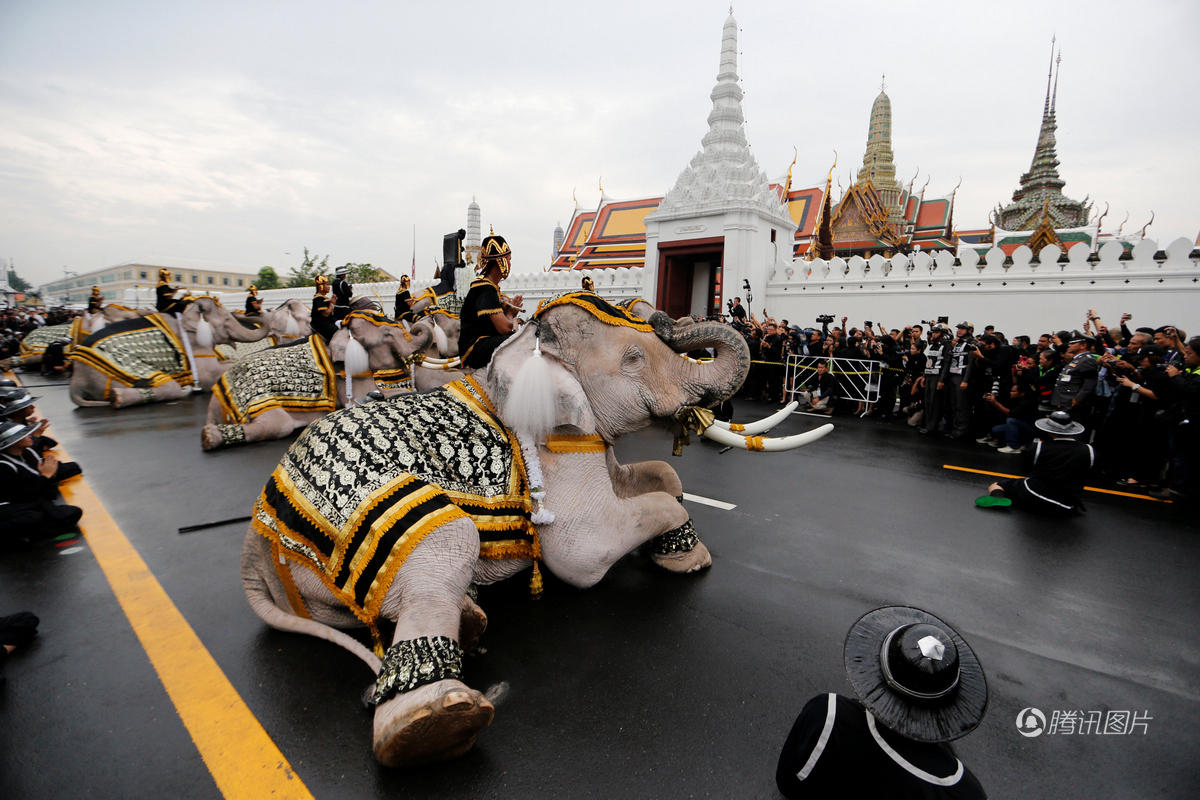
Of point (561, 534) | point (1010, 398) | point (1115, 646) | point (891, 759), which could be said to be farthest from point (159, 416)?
point (1010, 398)

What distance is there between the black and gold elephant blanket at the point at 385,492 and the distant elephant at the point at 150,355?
8.36 metres

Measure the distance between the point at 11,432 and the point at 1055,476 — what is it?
7.25 m

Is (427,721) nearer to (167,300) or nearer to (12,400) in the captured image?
(12,400)

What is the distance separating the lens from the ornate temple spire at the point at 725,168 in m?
13.9

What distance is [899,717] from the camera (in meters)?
1.21

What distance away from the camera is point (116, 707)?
6.48 ft

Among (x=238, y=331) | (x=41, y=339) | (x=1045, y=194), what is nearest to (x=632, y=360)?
(x=238, y=331)

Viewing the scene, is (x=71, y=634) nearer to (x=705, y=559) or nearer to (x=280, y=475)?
(x=280, y=475)

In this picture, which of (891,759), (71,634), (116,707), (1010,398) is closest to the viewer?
(891,759)

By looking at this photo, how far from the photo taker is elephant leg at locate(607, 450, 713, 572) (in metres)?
3.04

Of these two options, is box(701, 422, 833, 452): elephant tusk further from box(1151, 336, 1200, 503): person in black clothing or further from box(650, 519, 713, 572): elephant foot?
box(1151, 336, 1200, 503): person in black clothing

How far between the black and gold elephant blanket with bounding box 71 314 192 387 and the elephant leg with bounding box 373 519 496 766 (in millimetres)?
9344

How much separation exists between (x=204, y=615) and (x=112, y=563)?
3.55 ft

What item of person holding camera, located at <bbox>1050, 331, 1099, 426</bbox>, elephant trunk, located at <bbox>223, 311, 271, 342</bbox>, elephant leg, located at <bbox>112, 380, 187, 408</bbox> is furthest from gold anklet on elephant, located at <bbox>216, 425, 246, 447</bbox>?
person holding camera, located at <bbox>1050, 331, 1099, 426</bbox>
